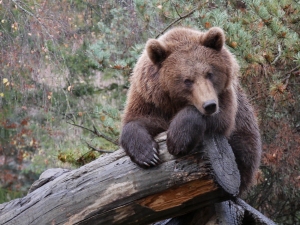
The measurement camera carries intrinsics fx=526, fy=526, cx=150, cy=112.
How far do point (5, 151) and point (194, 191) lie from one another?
40.8 ft

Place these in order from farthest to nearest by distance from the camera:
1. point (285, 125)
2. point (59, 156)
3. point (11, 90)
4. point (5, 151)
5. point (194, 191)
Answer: point (5, 151) → point (11, 90) → point (285, 125) → point (59, 156) → point (194, 191)

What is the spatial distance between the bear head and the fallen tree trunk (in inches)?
18.5

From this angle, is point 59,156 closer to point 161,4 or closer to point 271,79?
point 161,4

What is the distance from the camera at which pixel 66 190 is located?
4051mm

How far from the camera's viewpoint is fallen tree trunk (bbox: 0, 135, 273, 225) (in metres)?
3.48

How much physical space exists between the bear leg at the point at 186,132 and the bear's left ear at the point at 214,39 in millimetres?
738

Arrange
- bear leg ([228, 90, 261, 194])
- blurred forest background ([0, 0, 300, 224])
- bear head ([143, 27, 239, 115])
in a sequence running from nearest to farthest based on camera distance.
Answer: bear head ([143, 27, 239, 115]) → bear leg ([228, 90, 261, 194]) → blurred forest background ([0, 0, 300, 224])

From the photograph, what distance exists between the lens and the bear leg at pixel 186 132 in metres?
3.46

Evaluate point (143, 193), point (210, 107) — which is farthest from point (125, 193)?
point (210, 107)

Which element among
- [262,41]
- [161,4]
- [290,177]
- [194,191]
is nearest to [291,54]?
Result: [262,41]

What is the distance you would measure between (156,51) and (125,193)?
48.3 inches

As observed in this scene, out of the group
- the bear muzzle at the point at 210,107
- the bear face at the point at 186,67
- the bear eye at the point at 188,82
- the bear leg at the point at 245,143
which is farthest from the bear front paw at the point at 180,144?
the bear leg at the point at 245,143

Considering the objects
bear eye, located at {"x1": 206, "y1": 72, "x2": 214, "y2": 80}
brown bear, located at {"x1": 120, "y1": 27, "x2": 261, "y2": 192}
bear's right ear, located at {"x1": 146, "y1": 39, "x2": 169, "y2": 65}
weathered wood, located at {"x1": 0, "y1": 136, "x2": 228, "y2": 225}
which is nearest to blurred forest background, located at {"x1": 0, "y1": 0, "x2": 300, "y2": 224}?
brown bear, located at {"x1": 120, "y1": 27, "x2": 261, "y2": 192}

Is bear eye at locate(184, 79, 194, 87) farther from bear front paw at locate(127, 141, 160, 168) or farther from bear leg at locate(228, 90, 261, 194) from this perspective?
bear leg at locate(228, 90, 261, 194)
